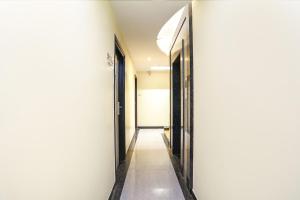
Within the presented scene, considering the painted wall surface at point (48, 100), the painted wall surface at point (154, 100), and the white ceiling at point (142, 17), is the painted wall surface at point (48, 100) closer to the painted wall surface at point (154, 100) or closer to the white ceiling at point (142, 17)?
the white ceiling at point (142, 17)

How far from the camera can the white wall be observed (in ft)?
3.11

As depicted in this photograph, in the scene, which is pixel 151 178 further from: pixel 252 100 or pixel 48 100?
pixel 48 100

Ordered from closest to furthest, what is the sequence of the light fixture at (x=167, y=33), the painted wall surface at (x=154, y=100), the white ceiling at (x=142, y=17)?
the white ceiling at (x=142, y=17), the light fixture at (x=167, y=33), the painted wall surface at (x=154, y=100)

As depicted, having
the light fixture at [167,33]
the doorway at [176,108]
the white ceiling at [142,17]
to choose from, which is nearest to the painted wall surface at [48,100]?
the white ceiling at [142,17]

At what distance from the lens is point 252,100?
1.25 m

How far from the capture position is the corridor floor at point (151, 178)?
2.92 m

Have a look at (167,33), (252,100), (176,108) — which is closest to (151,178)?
(176,108)

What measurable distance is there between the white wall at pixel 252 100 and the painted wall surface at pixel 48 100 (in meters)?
1.13

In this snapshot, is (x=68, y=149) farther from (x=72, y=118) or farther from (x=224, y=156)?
(x=224, y=156)

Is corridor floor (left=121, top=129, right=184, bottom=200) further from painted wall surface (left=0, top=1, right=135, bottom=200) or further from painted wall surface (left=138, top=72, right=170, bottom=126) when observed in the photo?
painted wall surface (left=138, top=72, right=170, bottom=126)

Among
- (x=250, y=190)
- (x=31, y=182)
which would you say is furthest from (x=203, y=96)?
(x=31, y=182)

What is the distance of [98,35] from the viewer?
2164mm

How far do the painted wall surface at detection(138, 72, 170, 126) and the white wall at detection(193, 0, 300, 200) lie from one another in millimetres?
7569

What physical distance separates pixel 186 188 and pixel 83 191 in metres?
1.83
